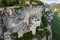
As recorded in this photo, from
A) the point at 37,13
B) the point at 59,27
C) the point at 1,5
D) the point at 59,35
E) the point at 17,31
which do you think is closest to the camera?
the point at 1,5

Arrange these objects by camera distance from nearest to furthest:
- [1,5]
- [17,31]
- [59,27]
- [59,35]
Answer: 1. [1,5]
2. [17,31]
3. [59,35]
4. [59,27]

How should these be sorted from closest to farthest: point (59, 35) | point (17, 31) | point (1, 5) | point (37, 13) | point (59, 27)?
point (1, 5), point (17, 31), point (37, 13), point (59, 35), point (59, 27)

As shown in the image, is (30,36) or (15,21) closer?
(15,21)

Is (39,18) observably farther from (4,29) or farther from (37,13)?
(4,29)

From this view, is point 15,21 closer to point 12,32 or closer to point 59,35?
point 12,32

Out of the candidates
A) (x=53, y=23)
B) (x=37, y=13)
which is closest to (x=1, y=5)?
(x=37, y=13)

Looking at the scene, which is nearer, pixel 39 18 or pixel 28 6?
pixel 28 6

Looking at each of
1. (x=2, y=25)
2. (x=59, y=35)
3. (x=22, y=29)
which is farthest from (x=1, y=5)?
(x=59, y=35)

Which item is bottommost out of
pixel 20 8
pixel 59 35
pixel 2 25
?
pixel 59 35

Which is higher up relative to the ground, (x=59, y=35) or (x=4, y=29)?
(x=4, y=29)
